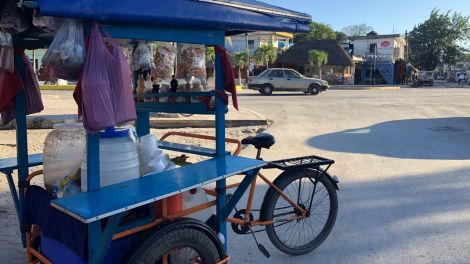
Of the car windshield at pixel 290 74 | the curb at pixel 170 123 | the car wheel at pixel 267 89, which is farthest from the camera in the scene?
the car windshield at pixel 290 74

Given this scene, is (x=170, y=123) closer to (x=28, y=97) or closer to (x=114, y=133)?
(x=28, y=97)

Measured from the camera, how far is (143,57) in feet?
11.5

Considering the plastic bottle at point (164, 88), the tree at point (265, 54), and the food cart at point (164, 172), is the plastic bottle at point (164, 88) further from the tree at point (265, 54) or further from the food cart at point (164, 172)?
the tree at point (265, 54)

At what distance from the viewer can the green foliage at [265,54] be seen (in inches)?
1672

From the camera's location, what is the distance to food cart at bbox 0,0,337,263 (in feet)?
7.64

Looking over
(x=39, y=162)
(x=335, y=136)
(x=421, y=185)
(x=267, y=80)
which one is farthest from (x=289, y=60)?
(x=39, y=162)

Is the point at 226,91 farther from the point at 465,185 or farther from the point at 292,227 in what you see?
the point at 465,185

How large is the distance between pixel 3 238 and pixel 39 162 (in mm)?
1140

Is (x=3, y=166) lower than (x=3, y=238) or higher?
higher

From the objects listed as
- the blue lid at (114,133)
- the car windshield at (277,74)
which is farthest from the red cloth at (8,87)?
the car windshield at (277,74)

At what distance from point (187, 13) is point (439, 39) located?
6920cm

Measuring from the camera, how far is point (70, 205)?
7.60 ft

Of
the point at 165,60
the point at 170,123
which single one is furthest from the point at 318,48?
the point at 165,60

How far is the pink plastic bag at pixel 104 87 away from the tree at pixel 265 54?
40.7m
